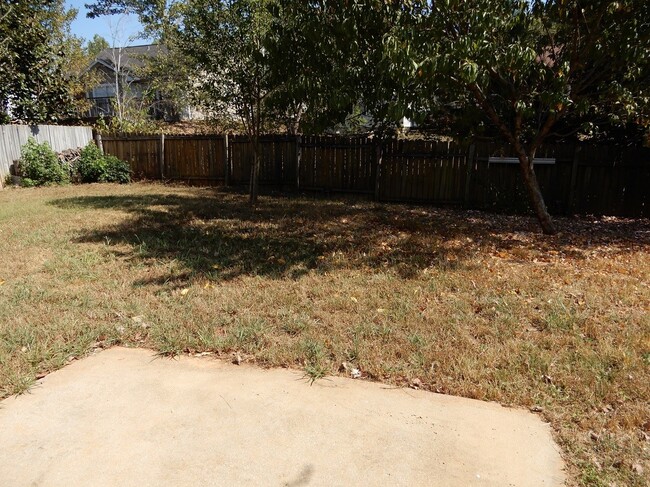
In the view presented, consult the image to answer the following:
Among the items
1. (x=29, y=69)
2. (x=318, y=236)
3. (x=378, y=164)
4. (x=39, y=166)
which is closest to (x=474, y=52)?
(x=318, y=236)

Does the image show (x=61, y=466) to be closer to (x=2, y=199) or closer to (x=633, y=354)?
(x=633, y=354)

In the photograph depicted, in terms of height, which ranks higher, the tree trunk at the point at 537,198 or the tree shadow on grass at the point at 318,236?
the tree trunk at the point at 537,198

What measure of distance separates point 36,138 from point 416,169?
11.8 metres

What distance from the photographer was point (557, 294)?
15.6 ft

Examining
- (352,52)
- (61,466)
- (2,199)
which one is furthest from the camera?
(2,199)

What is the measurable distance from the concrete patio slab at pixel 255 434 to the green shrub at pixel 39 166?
12.6 metres

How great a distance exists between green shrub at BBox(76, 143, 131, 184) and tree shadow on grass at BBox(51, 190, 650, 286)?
4.36 meters

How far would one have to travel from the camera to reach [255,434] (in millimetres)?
2660

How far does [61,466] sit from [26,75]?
18.2 metres

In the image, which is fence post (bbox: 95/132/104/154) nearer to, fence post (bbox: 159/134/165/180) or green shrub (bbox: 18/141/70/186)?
green shrub (bbox: 18/141/70/186)

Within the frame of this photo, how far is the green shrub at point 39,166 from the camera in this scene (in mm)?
13656

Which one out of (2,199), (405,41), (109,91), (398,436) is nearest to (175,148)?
(2,199)

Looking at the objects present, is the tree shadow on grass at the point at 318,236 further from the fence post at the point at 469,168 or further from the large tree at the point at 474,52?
the large tree at the point at 474,52

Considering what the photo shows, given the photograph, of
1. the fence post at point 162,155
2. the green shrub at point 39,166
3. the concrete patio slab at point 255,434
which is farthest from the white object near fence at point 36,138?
the concrete patio slab at point 255,434
